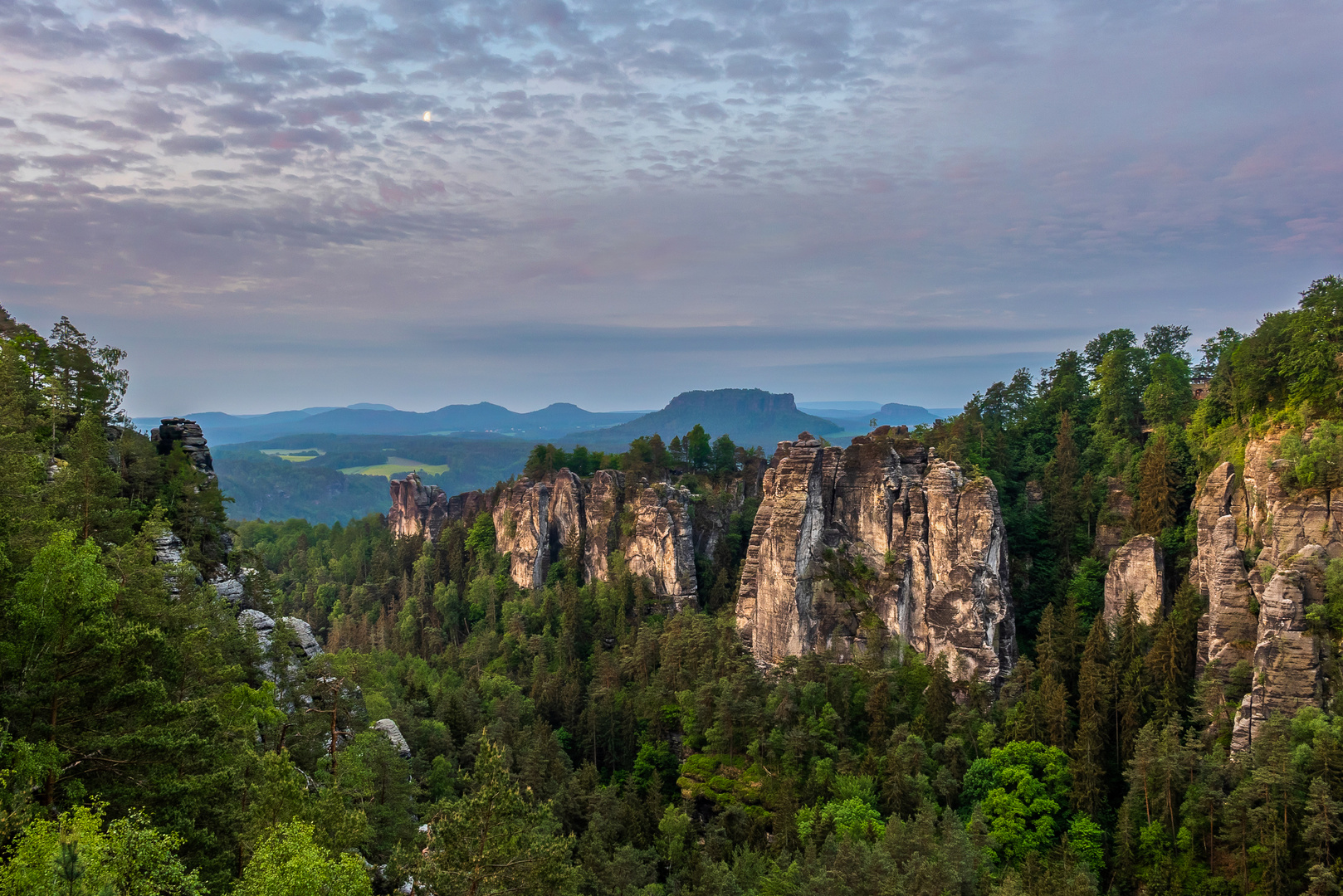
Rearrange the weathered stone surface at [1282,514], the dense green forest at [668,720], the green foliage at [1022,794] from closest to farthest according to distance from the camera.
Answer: the dense green forest at [668,720] < the weathered stone surface at [1282,514] < the green foliage at [1022,794]

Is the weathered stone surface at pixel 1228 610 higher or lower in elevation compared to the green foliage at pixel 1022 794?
higher

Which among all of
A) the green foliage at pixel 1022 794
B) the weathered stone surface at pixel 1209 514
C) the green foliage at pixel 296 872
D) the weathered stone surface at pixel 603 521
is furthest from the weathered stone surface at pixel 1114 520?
the green foliage at pixel 296 872

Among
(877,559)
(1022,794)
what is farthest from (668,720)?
(1022,794)

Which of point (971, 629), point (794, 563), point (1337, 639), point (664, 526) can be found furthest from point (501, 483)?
point (1337, 639)

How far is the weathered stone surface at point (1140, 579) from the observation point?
45.3 metres

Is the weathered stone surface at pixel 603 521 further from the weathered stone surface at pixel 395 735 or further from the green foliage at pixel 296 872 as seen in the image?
the green foliage at pixel 296 872

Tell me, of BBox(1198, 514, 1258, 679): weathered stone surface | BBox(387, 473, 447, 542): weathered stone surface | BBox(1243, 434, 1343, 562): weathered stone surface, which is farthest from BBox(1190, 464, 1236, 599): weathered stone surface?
BBox(387, 473, 447, 542): weathered stone surface

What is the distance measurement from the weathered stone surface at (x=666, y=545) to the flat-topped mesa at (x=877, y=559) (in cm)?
969

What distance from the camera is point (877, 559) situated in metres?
57.1

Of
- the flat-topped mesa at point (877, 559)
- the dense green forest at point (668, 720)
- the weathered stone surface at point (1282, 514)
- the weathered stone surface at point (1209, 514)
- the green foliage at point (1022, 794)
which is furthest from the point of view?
the flat-topped mesa at point (877, 559)

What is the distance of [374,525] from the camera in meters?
117

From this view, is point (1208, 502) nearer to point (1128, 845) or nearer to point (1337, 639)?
point (1337, 639)

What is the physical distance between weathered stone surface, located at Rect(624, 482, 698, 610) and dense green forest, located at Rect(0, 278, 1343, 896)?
2184 mm

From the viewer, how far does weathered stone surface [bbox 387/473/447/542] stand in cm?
10244
